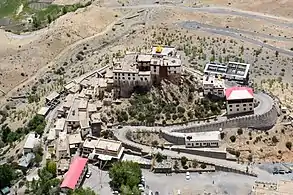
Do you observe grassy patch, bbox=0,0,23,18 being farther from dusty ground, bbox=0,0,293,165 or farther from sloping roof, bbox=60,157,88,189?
sloping roof, bbox=60,157,88,189

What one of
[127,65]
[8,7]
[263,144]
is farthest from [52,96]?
[8,7]

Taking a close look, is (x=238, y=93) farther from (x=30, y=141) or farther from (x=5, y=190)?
(x=5, y=190)

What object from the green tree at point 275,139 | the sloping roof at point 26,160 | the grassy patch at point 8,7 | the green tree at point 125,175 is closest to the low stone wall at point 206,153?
the green tree at point 275,139

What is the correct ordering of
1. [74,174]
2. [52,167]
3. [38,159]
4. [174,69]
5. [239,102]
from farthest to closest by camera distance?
1. [174,69]
2. [239,102]
3. [38,159]
4. [52,167]
5. [74,174]

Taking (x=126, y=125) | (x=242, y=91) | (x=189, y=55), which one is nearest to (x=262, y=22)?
(x=189, y=55)

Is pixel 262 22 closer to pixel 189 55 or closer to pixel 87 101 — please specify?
→ pixel 189 55

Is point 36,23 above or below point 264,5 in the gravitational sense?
below

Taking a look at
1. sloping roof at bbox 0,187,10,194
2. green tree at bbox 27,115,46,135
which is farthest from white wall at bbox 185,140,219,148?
sloping roof at bbox 0,187,10,194

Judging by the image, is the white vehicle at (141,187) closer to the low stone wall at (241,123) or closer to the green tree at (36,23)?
the low stone wall at (241,123)
